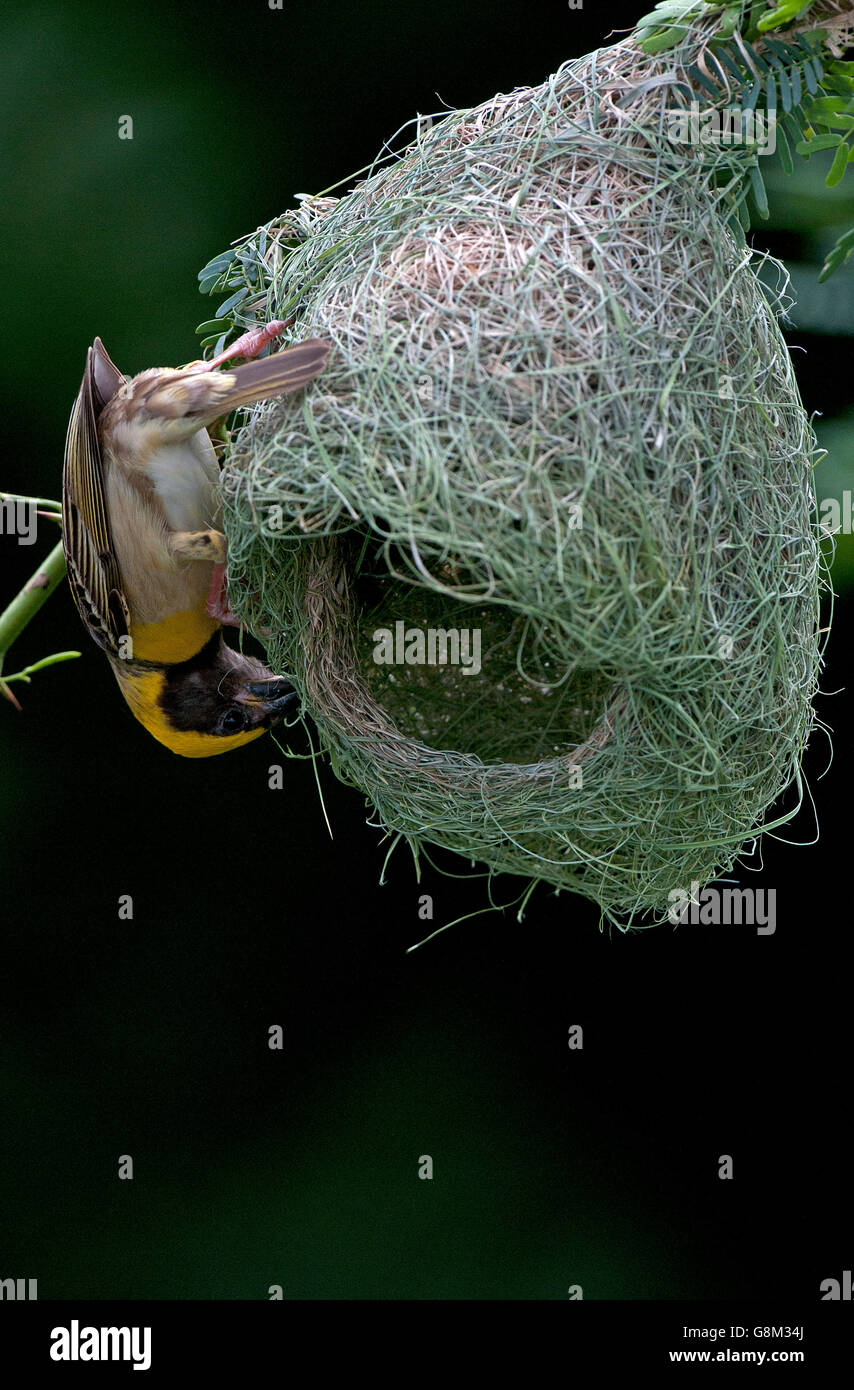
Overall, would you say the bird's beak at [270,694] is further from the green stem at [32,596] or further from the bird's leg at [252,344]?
the bird's leg at [252,344]

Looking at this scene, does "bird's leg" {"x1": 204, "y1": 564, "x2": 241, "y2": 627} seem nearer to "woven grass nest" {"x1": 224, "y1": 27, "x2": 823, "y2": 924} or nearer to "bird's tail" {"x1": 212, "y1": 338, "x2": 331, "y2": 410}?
"woven grass nest" {"x1": 224, "y1": 27, "x2": 823, "y2": 924}

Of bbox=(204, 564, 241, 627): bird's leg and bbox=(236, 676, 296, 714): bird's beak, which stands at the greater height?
bbox=(204, 564, 241, 627): bird's leg

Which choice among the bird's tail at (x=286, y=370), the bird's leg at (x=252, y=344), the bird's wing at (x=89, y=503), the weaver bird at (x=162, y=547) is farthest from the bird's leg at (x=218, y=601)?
the bird's tail at (x=286, y=370)

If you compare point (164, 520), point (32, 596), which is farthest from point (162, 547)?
point (32, 596)

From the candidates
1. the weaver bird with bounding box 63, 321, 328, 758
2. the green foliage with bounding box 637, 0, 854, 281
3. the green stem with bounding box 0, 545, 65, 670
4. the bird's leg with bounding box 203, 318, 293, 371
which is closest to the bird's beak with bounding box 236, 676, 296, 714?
the weaver bird with bounding box 63, 321, 328, 758

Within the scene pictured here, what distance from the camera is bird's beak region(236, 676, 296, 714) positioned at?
155 cm

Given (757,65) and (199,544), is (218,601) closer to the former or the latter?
(199,544)

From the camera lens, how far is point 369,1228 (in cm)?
252

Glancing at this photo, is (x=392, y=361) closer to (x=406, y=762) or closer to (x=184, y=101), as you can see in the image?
(x=406, y=762)

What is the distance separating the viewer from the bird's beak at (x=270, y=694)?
1546mm

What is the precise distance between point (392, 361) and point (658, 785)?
0.53 metres

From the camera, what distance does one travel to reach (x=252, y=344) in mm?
1319

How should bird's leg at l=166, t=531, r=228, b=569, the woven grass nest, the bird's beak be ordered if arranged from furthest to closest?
1. the bird's beak
2. bird's leg at l=166, t=531, r=228, b=569
3. the woven grass nest

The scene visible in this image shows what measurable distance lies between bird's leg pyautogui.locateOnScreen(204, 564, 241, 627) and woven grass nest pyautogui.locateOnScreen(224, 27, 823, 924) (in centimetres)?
14
